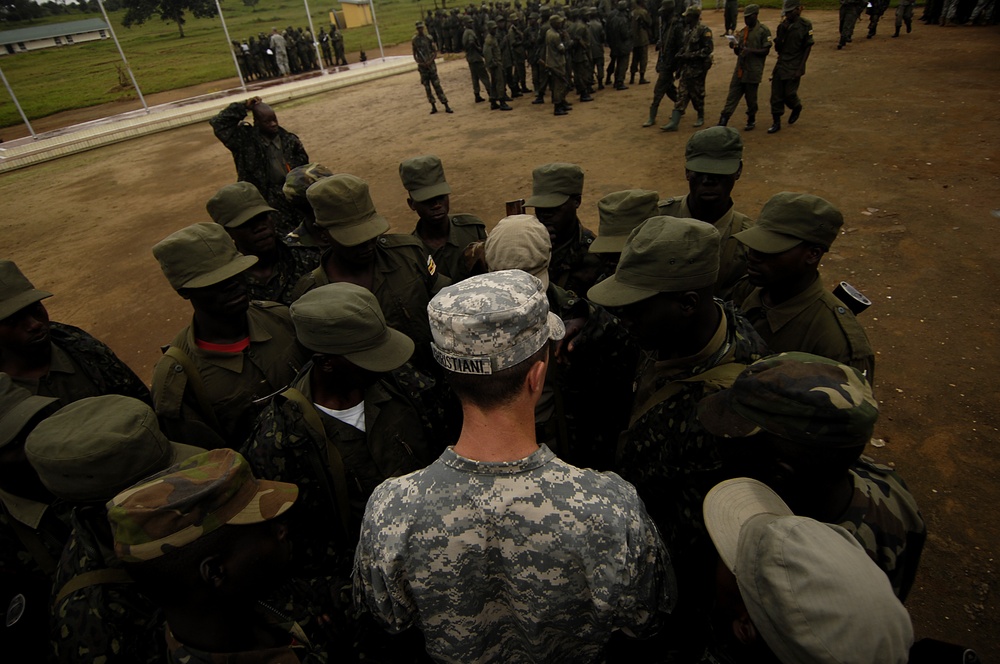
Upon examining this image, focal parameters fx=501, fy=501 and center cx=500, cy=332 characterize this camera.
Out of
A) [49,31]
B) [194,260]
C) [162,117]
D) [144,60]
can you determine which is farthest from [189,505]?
[49,31]

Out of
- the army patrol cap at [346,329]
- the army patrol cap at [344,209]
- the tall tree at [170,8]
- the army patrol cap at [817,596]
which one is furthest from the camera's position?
the tall tree at [170,8]

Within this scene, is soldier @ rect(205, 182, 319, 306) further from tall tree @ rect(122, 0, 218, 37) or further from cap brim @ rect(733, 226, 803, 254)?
tall tree @ rect(122, 0, 218, 37)

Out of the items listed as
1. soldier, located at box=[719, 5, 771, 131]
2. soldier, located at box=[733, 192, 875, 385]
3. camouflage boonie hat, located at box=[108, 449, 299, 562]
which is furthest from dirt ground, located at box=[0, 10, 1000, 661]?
camouflage boonie hat, located at box=[108, 449, 299, 562]

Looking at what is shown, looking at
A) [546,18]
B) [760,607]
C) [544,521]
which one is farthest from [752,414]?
[546,18]

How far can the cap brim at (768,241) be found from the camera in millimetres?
2584

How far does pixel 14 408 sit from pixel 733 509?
2934mm

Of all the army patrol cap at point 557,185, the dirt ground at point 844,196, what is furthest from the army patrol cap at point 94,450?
the dirt ground at point 844,196

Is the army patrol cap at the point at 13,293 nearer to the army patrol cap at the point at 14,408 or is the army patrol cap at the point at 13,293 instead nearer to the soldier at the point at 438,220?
the army patrol cap at the point at 14,408

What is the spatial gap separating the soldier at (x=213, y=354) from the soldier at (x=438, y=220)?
65.0 inches

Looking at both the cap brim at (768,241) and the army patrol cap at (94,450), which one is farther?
the cap brim at (768,241)

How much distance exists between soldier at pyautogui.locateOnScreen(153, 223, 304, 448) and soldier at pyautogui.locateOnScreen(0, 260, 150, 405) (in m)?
0.80

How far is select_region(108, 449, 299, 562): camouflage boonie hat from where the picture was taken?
4.54 ft

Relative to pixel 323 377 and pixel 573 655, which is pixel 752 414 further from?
pixel 323 377

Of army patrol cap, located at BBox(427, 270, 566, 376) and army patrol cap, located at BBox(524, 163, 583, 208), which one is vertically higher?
army patrol cap, located at BBox(427, 270, 566, 376)
